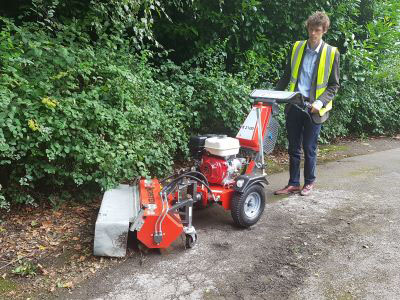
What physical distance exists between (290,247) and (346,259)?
462 mm

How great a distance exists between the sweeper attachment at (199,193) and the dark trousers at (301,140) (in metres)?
0.48

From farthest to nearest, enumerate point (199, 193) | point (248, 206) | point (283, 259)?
point (248, 206), point (199, 193), point (283, 259)

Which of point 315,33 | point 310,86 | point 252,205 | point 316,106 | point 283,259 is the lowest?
point 283,259

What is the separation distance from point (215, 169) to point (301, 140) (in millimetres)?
1527

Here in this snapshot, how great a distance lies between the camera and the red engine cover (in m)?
3.87

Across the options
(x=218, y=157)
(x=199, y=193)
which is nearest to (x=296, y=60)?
(x=218, y=157)

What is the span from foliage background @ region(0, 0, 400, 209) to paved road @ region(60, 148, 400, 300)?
1.14 metres

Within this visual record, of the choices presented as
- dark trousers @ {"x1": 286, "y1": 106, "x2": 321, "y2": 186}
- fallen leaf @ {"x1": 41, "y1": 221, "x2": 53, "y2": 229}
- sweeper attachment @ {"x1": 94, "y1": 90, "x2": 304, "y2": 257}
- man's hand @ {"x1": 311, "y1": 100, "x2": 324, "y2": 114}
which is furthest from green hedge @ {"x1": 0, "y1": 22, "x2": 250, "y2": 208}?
man's hand @ {"x1": 311, "y1": 100, "x2": 324, "y2": 114}

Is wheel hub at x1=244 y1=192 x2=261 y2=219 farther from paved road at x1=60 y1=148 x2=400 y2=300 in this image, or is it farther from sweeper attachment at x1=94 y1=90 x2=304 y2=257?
paved road at x1=60 y1=148 x2=400 y2=300

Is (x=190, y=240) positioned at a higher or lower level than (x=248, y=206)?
lower

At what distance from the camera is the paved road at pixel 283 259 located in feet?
9.47

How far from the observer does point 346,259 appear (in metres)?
3.38

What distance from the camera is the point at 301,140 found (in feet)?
16.1

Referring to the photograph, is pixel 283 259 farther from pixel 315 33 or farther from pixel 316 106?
pixel 315 33
